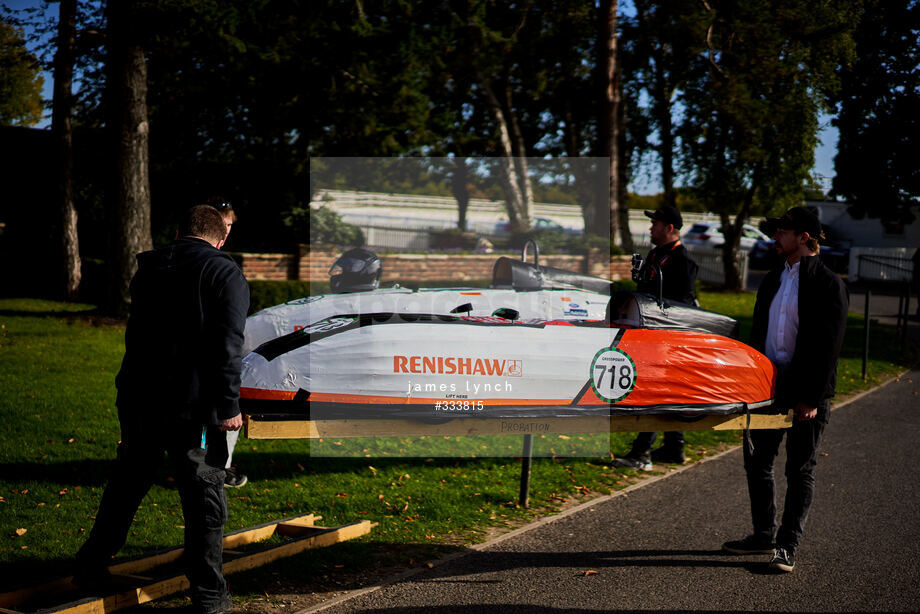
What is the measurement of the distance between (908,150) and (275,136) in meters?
25.5

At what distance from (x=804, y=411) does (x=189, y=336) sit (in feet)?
11.0

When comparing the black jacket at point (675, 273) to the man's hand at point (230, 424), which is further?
the black jacket at point (675, 273)

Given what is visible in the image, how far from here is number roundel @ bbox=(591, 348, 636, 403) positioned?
5051 mm

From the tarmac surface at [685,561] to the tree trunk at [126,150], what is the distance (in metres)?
9.72

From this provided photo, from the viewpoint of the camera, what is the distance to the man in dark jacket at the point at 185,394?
11.7 feet

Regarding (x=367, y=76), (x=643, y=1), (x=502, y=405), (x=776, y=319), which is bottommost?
(x=502, y=405)

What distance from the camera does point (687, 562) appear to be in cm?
484

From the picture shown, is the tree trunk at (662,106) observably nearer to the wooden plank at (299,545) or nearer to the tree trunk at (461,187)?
the tree trunk at (461,187)

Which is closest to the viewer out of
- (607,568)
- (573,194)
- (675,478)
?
(607,568)

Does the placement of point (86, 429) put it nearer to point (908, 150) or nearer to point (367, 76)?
point (367, 76)

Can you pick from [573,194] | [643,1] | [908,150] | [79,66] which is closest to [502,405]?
[79,66]

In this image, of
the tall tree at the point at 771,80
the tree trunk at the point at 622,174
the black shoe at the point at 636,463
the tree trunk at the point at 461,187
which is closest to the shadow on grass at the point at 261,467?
the black shoe at the point at 636,463

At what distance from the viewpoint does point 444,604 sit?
4.12 meters

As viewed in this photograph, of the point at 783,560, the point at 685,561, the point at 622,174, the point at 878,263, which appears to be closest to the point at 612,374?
the point at 685,561
